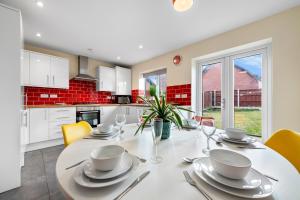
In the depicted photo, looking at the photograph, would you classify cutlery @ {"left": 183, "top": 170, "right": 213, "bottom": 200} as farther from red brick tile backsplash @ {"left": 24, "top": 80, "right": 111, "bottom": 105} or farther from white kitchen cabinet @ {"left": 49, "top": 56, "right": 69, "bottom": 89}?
red brick tile backsplash @ {"left": 24, "top": 80, "right": 111, "bottom": 105}

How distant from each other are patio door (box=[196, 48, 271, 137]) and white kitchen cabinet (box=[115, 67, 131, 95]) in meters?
2.62

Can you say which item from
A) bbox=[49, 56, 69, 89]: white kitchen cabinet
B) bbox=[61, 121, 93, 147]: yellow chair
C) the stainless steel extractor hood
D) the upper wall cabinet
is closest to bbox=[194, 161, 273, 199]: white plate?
bbox=[61, 121, 93, 147]: yellow chair

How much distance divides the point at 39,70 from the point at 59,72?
0.39 m

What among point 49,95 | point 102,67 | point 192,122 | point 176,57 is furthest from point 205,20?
point 49,95

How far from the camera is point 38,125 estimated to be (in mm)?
2727

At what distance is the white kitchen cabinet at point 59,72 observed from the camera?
10.4 feet

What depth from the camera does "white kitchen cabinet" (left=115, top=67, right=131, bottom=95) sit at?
14.6 feet

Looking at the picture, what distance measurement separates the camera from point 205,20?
6.89ft

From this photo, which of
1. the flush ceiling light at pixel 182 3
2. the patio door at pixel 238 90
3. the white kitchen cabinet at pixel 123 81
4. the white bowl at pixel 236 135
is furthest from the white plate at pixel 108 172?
the white kitchen cabinet at pixel 123 81

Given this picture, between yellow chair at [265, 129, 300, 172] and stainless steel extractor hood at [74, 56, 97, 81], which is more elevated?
stainless steel extractor hood at [74, 56, 97, 81]

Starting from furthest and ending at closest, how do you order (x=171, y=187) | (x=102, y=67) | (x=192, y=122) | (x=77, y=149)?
(x=102, y=67), (x=192, y=122), (x=77, y=149), (x=171, y=187)

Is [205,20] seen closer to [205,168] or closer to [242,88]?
[242,88]

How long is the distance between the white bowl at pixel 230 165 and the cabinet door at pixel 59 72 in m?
3.75

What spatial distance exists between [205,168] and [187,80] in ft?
9.23
